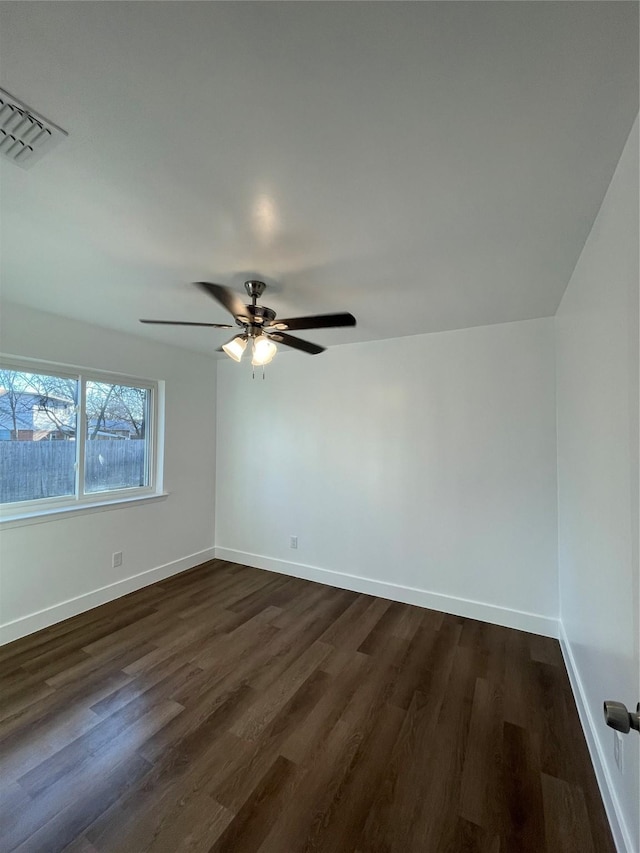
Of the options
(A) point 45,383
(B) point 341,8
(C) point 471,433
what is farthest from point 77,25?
(C) point 471,433

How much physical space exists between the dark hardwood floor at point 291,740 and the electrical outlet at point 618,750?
302 millimetres

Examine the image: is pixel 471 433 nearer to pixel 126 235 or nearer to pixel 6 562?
pixel 126 235

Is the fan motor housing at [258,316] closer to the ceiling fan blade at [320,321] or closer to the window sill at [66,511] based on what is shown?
the ceiling fan blade at [320,321]

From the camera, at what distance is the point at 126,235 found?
1.58 meters

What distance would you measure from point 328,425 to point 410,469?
2.97 ft

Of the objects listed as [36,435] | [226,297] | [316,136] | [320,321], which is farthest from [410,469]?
[36,435]

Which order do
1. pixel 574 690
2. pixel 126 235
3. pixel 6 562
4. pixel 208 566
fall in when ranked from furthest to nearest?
pixel 208 566, pixel 6 562, pixel 574 690, pixel 126 235

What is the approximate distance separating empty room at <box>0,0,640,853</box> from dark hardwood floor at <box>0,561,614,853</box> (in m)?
0.01

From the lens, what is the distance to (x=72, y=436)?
2.94 meters

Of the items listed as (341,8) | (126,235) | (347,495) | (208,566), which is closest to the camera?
(341,8)

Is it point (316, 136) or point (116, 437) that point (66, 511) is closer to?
point (116, 437)

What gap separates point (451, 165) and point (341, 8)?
1.89ft

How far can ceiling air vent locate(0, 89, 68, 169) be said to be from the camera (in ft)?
3.16

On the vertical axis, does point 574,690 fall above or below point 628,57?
below
